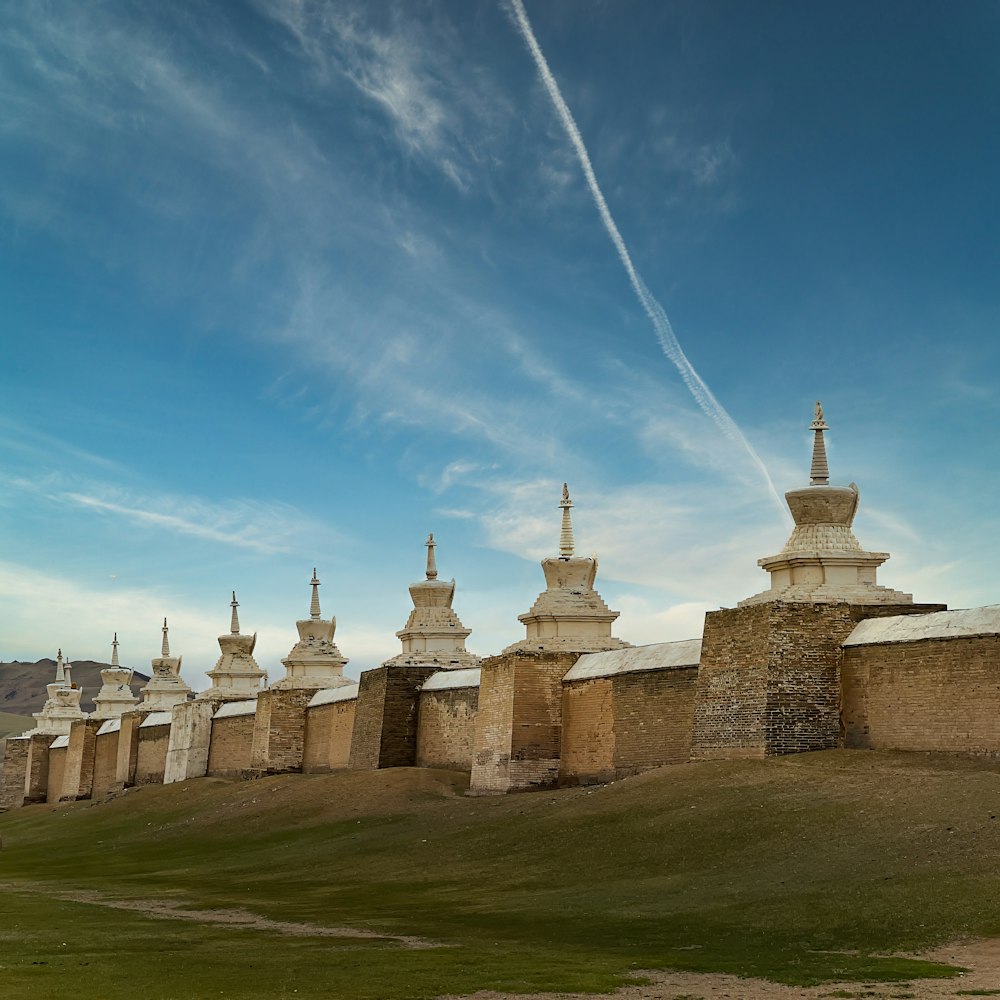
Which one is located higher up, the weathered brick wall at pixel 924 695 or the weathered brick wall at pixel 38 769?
the weathered brick wall at pixel 924 695

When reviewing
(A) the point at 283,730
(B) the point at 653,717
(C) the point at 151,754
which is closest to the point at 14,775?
(C) the point at 151,754

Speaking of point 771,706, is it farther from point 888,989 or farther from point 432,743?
point 432,743

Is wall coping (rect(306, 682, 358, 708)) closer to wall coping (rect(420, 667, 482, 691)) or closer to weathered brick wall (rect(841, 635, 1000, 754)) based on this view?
wall coping (rect(420, 667, 482, 691))

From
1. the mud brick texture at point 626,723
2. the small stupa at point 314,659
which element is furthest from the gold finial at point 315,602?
the mud brick texture at point 626,723

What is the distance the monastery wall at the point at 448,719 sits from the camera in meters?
36.0

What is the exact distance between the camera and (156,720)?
2398 inches

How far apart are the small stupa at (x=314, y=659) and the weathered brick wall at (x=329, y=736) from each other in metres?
2.11

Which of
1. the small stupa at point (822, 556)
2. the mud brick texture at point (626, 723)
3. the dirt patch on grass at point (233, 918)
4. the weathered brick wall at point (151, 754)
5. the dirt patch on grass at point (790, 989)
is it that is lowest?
the dirt patch on grass at point (233, 918)

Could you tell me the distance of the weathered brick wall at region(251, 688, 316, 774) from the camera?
1793 inches

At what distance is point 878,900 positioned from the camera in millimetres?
15383

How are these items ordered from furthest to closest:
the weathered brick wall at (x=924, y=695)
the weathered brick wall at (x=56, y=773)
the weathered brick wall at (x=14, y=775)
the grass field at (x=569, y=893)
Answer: the weathered brick wall at (x=14, y=775)
the weathered brick wall at (x=56, y=773)
the weathered brick wall at (x=924, y=695)
the grass field at (x=569, y=893)

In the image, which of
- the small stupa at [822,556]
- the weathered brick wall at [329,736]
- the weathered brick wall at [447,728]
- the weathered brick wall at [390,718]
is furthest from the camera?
the weathered brick wall at [329,736]

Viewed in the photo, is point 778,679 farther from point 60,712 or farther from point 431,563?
point 60,712

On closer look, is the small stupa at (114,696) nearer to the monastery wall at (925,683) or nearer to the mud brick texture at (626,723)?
the mud brick texture at (626,723)
